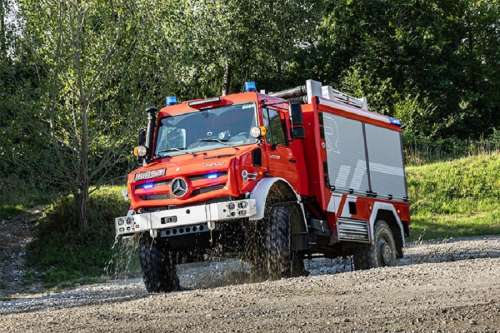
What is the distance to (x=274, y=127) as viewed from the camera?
44.6 ft

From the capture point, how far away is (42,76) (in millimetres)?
23734

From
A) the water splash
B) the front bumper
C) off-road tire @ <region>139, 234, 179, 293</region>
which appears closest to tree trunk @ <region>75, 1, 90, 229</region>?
the water splash

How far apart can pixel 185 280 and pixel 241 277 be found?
9.86 feet

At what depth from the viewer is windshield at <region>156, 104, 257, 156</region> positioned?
1321 cm

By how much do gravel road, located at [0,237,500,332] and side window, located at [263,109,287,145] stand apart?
98.6 inches

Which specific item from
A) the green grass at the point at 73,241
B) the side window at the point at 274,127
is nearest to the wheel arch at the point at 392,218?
the side window at the point at 274,127

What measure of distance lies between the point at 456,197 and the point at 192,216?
20.7 metres

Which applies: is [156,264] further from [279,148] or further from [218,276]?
[279,148]

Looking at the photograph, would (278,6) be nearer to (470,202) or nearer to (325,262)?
(470,202)

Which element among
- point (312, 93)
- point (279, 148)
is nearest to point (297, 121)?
point (279, 148)

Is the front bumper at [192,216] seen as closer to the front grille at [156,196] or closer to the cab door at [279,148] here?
the front grille at [156,196]

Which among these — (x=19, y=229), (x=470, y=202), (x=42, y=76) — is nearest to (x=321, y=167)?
(x=42, y=76)

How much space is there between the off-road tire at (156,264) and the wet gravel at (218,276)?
35cm

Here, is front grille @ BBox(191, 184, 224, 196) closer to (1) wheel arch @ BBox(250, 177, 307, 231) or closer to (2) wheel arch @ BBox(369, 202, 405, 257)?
(1) wheel arch @ BBox(250, 177, 307, 231)
